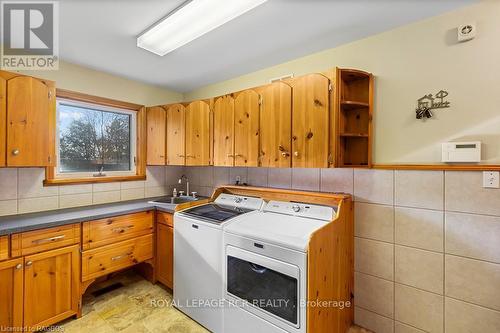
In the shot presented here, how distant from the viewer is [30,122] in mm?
1913

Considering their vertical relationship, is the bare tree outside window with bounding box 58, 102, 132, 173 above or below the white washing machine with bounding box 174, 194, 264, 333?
above

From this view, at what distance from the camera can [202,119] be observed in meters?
2.59

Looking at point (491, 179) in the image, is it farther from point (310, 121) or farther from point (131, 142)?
point (131, 142)

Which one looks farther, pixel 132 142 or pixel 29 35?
pixel 132 142

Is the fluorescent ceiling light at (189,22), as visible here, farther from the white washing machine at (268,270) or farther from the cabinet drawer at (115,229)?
the cabinet drawer at (115,229)

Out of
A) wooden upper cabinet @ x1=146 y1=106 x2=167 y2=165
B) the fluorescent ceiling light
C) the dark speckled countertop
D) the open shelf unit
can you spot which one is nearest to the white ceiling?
the fluorescent ceiling light

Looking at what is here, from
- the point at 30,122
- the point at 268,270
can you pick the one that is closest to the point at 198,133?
the point at 30,122

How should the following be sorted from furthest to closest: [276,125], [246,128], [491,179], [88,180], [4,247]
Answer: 1. [88,180]
2. [246,128]
3. [276,125]
4. [4,247]
5. [491,179]

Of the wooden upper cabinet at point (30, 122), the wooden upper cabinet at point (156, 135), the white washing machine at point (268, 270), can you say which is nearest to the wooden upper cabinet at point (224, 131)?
the white washing machine at point (268, 270)

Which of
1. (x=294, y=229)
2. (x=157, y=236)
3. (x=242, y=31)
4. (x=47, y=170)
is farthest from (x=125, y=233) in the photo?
(x=242, y=31)

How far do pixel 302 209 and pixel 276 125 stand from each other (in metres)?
0.75

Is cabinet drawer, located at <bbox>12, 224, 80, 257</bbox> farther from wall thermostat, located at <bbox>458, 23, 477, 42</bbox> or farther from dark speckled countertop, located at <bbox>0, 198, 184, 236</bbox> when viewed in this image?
wall thermostat, located at <bbox>458, 23, 477, 42</bbox>

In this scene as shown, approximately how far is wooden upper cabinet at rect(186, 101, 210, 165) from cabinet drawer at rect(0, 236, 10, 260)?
156cm

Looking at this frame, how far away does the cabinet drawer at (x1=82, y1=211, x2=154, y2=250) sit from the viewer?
6.88 feet
